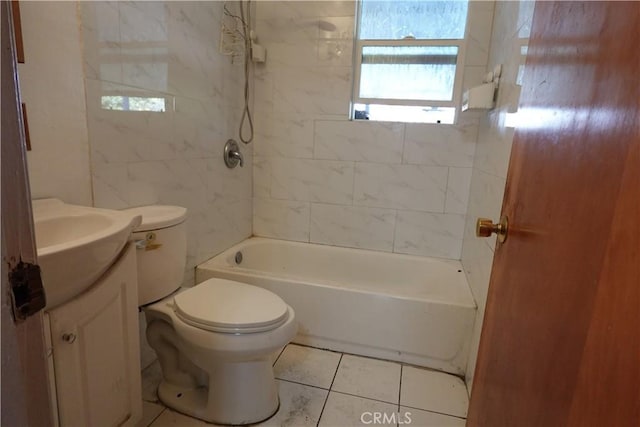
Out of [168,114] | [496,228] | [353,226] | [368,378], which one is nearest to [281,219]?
[353,226]

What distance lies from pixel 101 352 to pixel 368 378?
1193 millimetres

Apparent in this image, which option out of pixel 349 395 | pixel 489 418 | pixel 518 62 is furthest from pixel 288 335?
pixel 518 62

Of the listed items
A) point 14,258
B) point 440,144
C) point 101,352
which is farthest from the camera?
point 440,144

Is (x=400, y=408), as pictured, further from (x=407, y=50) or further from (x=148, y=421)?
(x=407, y=50)

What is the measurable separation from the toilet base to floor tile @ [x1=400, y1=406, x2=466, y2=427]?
56cm

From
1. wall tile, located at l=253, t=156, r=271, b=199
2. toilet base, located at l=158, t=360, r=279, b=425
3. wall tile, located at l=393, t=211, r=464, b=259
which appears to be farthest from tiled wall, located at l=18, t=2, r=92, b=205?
wall tile, located at l=393, t=211, r=464, b=259

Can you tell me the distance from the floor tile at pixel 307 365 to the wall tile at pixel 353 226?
847 millimetres

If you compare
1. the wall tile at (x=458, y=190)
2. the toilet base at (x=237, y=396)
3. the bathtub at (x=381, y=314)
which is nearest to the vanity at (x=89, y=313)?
the toilet base at (x=237, y=396)

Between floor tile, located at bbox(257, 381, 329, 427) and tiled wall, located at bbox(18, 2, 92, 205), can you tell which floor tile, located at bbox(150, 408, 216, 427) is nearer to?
floor tile, located at bbox(257, 381, 329, 427)

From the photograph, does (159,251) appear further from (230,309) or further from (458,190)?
(458,190)

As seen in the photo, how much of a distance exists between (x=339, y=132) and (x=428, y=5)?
37.2 inches

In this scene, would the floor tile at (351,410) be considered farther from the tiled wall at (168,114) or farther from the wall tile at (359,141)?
the wall tile at (359,141)

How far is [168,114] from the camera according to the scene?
1.74m

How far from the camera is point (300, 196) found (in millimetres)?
2646
